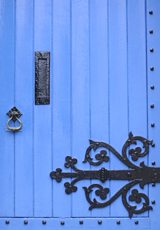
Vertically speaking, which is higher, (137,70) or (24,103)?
(137,70)

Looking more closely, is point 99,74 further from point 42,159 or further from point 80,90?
point 42,159

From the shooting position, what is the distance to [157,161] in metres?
2.19

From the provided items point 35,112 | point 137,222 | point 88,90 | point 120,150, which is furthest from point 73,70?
point 137,222

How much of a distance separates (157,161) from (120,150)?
161mm

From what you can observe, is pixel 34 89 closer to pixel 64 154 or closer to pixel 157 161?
pixel 64 154

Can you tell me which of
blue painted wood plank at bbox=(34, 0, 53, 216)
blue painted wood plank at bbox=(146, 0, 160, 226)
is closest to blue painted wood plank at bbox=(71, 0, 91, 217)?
blue painted wood plank at bbox=(34, 0, 53, 216)

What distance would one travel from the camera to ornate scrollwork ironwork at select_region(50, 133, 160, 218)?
219 cm

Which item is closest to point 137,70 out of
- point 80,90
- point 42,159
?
point 80,90

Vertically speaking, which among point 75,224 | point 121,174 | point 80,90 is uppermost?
point 80,90

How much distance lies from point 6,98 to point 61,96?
235 millimetres

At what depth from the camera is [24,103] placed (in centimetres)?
222

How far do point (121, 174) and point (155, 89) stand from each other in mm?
386

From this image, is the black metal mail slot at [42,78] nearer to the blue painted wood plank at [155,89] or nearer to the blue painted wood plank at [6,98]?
the blue painted wood plank at [6,98]

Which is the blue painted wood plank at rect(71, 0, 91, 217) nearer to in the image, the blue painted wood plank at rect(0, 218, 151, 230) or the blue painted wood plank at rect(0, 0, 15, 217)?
the blue painted wood plank at rect(0, 218, 151, 230)
